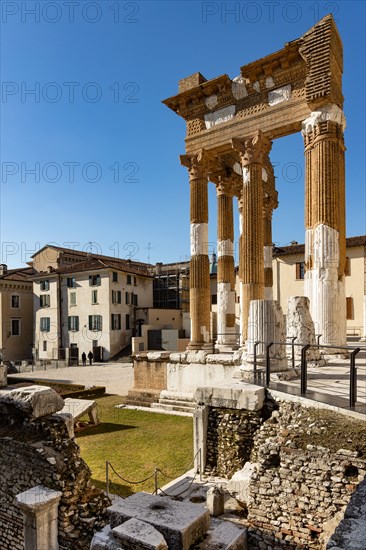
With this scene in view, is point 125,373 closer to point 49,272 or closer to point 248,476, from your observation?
point 49,272

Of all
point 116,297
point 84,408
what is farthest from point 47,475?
point 116,297

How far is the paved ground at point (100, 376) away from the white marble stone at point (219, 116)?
1338cm

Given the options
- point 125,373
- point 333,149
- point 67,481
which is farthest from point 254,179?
point 125,373

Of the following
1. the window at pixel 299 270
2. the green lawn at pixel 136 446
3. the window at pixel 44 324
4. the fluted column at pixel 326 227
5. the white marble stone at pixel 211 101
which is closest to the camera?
the green lawn at pixel 136 446

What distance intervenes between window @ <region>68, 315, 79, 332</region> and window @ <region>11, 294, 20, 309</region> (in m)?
6.89

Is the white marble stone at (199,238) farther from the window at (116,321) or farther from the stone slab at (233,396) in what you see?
the window at (116,321)

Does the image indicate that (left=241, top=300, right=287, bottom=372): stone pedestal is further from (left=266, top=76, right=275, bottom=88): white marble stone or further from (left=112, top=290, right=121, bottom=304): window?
(left=112, top=290, right=121, bottom=304): window

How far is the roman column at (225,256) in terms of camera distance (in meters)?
17.9

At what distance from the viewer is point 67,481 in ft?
19.6

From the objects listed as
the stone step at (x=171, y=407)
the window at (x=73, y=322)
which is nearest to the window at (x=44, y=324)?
the window at (x=73, y=322)

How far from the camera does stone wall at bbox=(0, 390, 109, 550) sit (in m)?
5.96

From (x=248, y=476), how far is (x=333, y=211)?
8497 mm

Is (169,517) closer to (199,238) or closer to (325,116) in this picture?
(199,238)

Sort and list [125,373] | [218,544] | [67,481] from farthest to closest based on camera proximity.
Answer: [125,373] → [67,481] → [218,544]
